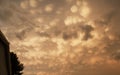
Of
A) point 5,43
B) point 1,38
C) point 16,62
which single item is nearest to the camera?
point 1,38

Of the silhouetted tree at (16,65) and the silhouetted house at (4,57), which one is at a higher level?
the silhouetted tree at (16,65)

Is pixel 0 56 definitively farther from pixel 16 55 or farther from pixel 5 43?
pixel 16 55

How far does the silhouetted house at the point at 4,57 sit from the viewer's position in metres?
20.8

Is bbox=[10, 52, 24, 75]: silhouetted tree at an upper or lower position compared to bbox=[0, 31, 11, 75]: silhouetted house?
upper

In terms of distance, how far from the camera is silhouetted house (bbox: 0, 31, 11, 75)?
20.8 meters

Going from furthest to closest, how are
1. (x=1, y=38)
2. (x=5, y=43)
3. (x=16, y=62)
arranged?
(x=16, y=62) → (x=5, y=43) → (x=1, y=38)

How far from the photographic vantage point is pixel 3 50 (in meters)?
21.6

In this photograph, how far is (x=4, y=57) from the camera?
2205cm

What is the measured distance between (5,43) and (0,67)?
2.04 metres

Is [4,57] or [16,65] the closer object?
[4,57]

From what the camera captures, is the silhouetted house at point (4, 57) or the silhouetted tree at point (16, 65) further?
the silhouetted tree at point (16, 65)

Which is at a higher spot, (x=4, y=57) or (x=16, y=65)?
(x=16, y=65)

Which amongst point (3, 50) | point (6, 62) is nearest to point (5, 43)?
point (3, 50)

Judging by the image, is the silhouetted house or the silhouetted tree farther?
the silhouetted tree
